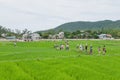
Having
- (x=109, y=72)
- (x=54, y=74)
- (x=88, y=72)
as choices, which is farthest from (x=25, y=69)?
(x=109, y=72)

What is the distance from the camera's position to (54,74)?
59.2ft

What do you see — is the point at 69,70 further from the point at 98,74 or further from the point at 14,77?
the point at 14,77

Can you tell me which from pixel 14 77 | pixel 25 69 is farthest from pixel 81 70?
pixel 14 77

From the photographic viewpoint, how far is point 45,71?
19078 millimetres

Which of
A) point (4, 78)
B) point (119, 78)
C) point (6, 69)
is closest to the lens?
point (4, 78)

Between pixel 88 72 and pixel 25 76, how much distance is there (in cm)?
419

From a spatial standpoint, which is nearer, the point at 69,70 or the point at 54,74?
the point at 54,74

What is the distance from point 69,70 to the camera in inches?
774

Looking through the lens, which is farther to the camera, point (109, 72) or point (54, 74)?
point (109, 72)

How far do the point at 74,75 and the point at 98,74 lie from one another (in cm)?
162

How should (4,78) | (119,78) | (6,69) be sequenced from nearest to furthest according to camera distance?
(4,78) < (119,78) < (6,69)

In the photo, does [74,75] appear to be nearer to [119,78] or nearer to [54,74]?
[54,74]

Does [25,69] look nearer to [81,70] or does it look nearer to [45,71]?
[45,71]

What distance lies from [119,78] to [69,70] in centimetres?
326
